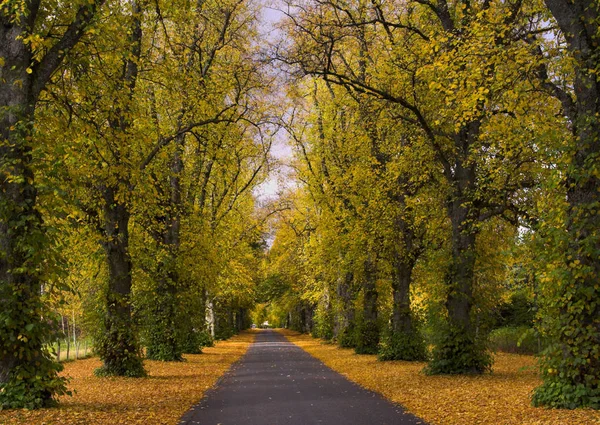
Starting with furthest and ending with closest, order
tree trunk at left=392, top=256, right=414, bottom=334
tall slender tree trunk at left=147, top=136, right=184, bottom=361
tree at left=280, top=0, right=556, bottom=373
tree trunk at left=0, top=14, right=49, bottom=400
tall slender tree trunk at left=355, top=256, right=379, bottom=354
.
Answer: tall slender tree trunk at left=355, top=256, right=379, bottom=354 < tall slender tree trunk at left=147, top=136, right=184, bottom=361 < tree trunk at left=392, top=256, right=414, bottom=334 < tree at left=280, top=0, right=556, bottom=373 < tree trunk at left=0, top=14, right=49, bottom=400

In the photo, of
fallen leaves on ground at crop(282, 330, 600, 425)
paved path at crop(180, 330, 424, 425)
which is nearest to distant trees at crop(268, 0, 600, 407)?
fallen leaves on ground at crop(282, 330, 600, 425)

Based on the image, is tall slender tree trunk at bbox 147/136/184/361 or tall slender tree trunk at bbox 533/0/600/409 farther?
tall slender tree trunk at bbox 147/136/184/361

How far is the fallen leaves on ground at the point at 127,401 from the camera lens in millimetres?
7941

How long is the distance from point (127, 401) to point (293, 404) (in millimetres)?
3202

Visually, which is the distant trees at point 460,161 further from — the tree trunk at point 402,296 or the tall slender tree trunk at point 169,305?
the tall slender tree trunk at point 169,305

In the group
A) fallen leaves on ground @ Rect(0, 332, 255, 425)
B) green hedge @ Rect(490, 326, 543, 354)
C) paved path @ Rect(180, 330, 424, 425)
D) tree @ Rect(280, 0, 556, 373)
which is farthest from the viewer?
green hedge @ Rect(490, 326, 543, 354)

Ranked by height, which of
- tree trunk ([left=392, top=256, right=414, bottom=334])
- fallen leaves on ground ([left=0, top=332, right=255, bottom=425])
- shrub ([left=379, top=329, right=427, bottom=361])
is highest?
tree trunk ([left=392, top=256, right=414, bottom=334])

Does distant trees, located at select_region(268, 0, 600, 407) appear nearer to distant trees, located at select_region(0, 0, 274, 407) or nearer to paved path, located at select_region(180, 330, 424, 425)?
paved path, located at select_region(180, 330, 424, 425)

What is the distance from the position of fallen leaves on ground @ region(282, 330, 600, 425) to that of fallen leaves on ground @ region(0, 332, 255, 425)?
4.08m

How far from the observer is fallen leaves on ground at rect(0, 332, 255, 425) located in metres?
7.94

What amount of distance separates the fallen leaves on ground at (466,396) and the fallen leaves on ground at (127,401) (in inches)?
161

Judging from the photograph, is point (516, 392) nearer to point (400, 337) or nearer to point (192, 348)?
point (400, 337)

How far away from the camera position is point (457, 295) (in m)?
14.7

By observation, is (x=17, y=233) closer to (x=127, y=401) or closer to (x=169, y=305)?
(x=127, y=401)
